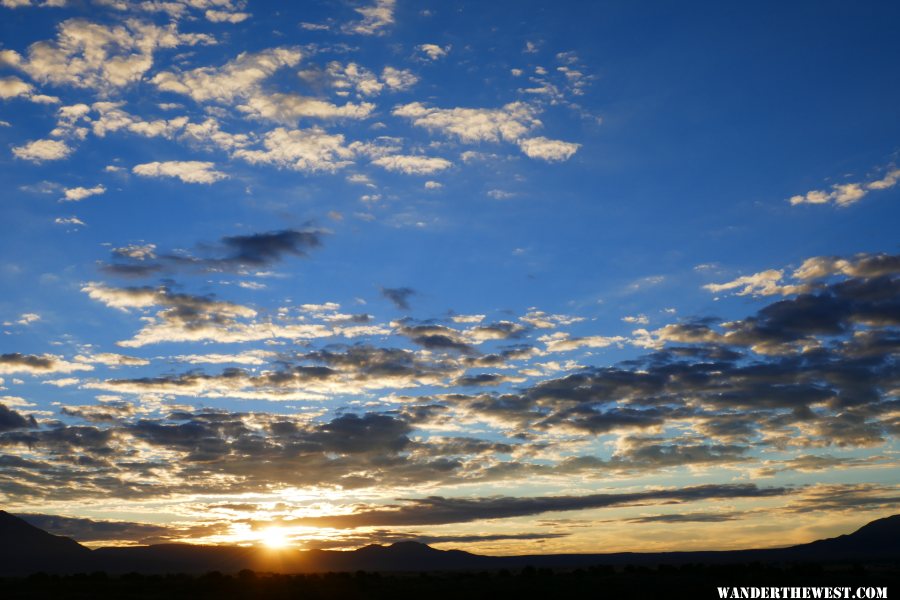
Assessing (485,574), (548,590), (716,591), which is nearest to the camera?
(716,591)

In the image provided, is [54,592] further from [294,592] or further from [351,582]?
[351,582]

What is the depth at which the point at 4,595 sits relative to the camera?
66.9m

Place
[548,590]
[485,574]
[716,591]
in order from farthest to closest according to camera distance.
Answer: [485,574], [548,590], [716,591]

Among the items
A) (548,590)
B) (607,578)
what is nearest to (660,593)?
(548,590)

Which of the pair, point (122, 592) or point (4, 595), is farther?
point (122, 592)

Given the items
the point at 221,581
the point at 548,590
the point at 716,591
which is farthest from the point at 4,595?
the point at 716,591

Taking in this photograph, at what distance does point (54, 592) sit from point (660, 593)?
170ft

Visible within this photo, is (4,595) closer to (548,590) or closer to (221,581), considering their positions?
(221,581)

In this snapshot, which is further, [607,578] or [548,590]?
[607,578]

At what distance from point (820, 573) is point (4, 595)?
7466cm

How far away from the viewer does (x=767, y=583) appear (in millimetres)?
68250

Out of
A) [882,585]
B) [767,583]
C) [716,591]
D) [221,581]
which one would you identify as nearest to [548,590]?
[716,591]

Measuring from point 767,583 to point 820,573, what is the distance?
1519 centimetres

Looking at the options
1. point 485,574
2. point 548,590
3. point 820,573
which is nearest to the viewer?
point 548,590
